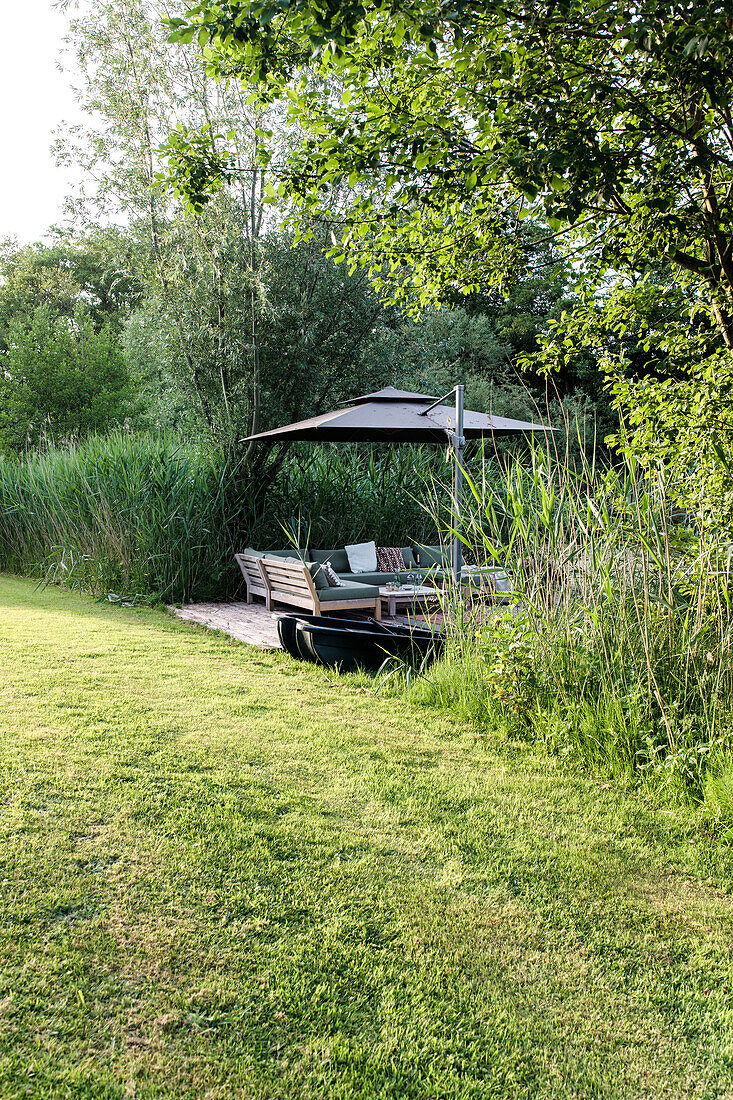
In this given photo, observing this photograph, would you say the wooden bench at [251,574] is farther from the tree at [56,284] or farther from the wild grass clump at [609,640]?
the tree at [56,284]

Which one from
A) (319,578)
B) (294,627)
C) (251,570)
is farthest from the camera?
(251,570)

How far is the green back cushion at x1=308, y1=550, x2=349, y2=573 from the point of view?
880cm

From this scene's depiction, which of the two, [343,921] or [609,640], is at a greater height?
[609,640]

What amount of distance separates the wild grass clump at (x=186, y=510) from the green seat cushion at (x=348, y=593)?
4.26 feet

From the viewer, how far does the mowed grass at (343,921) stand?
6.03 ft

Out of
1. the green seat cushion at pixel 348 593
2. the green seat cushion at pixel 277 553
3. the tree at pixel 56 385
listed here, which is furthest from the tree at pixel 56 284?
the green seat cushion at pixel 348 593

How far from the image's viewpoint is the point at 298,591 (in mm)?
7559

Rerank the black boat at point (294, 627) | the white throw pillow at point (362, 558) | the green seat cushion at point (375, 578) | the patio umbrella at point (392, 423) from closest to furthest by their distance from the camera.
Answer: the black boat at point (294, 627) < the patio umbrella at point (392, 423) < the green seat cushion at point (375, 578) < the white throw pillow at point (362, 558)

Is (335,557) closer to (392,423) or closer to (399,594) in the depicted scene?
(399,594)

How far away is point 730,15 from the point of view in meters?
2.32

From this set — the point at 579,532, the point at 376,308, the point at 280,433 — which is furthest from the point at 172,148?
the point at 376,308

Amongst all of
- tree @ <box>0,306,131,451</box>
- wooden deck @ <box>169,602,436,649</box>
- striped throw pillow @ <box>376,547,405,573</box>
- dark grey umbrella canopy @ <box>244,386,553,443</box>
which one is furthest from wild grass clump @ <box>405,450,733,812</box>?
tree @ <box>0,306,131,451</box>

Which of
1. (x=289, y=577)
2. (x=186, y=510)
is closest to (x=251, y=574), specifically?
(x=186, y=510)

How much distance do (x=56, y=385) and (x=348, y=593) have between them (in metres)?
14.1
